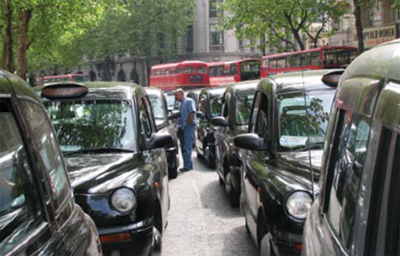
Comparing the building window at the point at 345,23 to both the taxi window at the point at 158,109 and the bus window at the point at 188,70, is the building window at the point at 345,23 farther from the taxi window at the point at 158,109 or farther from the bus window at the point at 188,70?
the taxi window at the point at 158,109

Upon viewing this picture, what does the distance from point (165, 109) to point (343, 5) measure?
920 inches

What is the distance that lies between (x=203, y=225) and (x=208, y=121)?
5.98m

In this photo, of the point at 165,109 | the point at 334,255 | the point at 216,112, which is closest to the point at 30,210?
the point at 334,255

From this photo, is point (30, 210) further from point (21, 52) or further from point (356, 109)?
point (21, 52)

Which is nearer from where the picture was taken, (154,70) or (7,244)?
(7,244)

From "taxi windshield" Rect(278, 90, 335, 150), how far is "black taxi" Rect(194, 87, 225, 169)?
6.42 m

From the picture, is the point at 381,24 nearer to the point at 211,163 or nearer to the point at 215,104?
the point at 215,104

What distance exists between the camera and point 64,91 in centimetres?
625

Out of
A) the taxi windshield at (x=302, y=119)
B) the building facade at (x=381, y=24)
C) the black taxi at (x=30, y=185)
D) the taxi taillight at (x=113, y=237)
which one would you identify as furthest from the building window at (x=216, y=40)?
the black taxi at (x=30, y=185)

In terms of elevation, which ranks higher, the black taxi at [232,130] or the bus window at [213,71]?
the bus window at [213,71]

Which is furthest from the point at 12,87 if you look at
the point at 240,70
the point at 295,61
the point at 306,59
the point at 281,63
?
the point at 240,70

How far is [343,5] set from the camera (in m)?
32.3

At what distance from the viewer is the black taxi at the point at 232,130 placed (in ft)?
27.1

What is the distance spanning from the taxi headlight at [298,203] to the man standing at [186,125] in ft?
25.8
